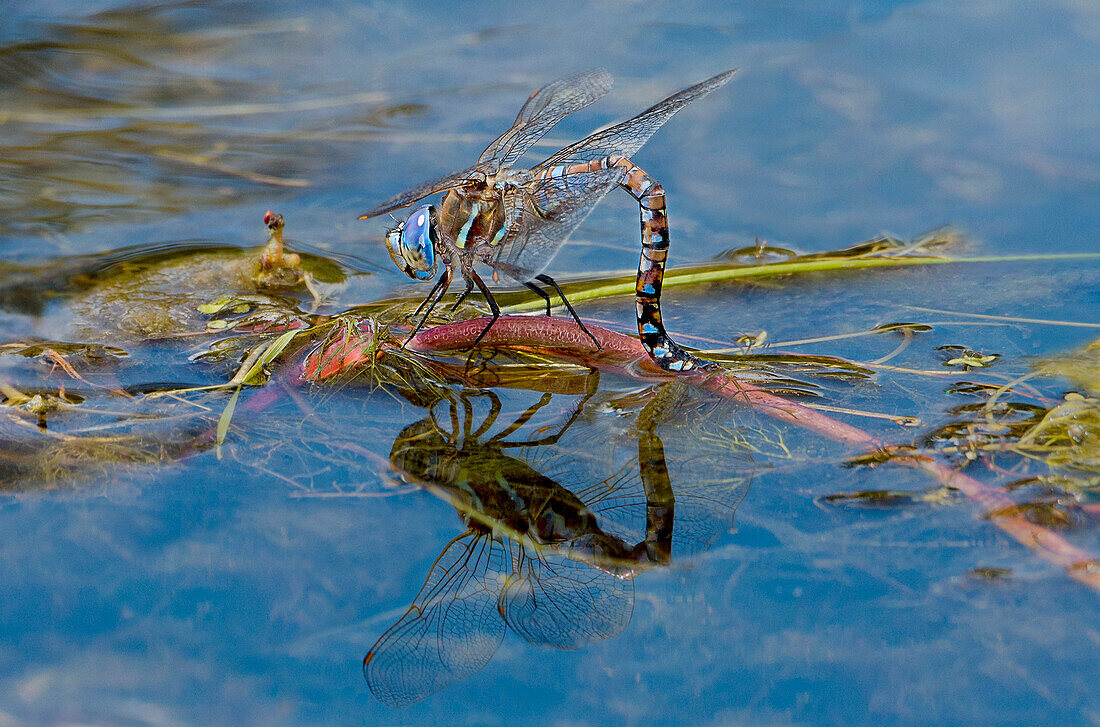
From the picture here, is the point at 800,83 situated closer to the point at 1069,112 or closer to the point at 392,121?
the point at 1069,112

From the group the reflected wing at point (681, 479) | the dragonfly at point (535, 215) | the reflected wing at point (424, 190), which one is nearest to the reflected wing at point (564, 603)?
the reflected wing at point (681, 479)

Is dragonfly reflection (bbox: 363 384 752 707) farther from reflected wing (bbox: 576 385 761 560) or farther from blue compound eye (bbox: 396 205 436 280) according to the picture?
blue compound eye (bbox: 396 205 436 280)

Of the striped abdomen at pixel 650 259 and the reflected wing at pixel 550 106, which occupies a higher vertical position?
the reflected wing at pixel 550 106

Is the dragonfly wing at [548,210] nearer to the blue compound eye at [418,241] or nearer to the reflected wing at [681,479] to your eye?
the blue compound eye at [418,241]

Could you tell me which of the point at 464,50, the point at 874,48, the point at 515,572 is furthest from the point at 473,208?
the point at 874,48

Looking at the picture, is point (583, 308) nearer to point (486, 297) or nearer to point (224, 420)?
point (486, 297)

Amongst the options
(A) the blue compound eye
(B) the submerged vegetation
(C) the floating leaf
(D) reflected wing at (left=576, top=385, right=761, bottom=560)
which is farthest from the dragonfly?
(C) the floating leaf
